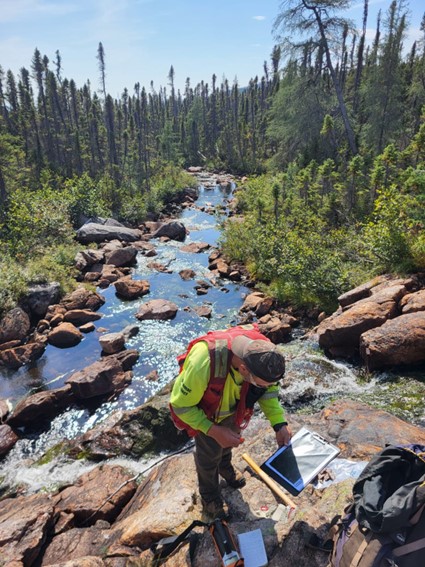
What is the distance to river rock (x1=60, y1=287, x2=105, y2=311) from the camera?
41.9ft

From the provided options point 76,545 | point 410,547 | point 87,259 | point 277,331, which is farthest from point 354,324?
point 87,259

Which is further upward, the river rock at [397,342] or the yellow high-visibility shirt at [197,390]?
the yellow high-visibility shirt at [197,390]

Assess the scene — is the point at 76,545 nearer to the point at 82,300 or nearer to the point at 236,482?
the point at 236,482

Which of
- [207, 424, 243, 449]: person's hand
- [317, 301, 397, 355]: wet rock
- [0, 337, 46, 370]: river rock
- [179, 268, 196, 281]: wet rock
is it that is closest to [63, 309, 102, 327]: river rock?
[0, 337, 46, 370]: river rock

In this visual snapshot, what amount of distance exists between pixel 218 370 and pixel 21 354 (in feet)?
30.2

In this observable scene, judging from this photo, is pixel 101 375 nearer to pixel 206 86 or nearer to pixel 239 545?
pixel 239 545

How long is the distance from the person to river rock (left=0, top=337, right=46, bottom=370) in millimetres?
8289

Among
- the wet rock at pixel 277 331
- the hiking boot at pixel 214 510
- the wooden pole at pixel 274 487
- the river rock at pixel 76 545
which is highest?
the wooden pole at pixel 274 487

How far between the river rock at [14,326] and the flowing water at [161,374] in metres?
1.12

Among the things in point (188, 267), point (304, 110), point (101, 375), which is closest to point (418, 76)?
point (304, 110)

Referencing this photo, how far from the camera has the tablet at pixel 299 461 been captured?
3215 millimetres

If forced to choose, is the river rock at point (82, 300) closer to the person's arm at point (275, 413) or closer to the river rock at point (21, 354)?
the river rock at point (21, 354)

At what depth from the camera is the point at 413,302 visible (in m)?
7.48

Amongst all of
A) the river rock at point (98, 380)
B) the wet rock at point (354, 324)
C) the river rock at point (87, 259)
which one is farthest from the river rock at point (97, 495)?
the river rock at point (87, 259)
